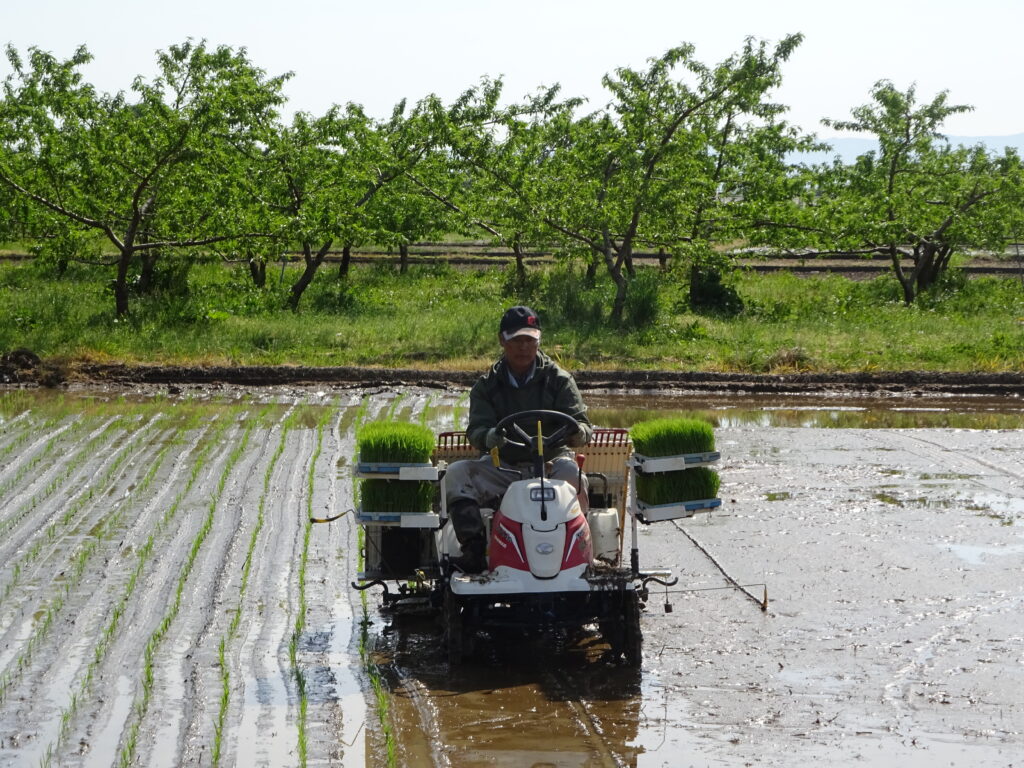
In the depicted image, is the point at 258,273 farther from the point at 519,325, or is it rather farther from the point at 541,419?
the point at 541,419

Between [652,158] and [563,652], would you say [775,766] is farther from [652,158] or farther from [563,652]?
[652,158]

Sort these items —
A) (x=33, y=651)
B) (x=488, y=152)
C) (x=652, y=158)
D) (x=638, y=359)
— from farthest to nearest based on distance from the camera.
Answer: (x=488, y=152) < (x=652, y=158) < (x=638, y=359) < (x=33, y=651)

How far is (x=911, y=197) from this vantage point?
3097cm

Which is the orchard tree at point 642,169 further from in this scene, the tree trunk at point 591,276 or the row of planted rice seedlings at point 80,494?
the row of planted rice seedlings at point 80,494

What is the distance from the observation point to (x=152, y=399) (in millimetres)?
20047

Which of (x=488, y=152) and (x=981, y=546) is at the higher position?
(x=488, y=152)

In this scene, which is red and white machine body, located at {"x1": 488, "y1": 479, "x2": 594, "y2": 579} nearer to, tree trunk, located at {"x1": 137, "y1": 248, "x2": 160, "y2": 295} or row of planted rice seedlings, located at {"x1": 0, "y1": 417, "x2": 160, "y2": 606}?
row of planted rice seedlings, located at {"x1": 0, "y1": 417, "x2": 160, "y2": 606}

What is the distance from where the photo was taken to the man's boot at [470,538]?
782 centimetres

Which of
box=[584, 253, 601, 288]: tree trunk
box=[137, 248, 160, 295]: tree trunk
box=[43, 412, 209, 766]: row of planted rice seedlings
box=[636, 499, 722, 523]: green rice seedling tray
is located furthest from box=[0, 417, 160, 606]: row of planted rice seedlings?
box=[584, 253, 601, 288]: tree trunk

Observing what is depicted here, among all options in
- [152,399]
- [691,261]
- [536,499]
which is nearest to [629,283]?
[691,261]

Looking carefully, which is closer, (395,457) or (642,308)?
(395,457)

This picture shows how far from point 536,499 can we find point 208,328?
702 inches

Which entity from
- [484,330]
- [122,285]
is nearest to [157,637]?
[484,330]

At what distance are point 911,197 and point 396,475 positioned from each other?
2507 centimetres
